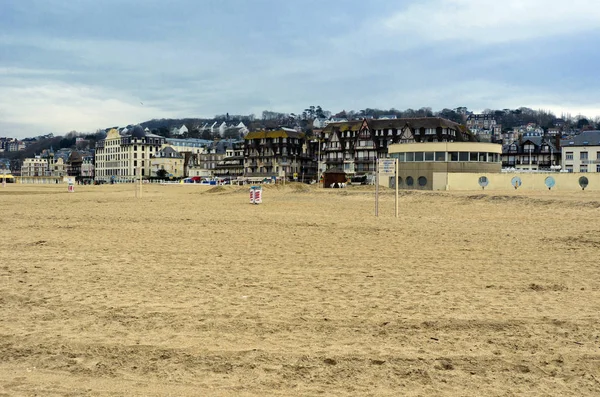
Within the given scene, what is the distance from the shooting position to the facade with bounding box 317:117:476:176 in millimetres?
93250

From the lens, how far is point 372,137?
101 m

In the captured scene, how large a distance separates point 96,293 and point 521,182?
50.2 metres

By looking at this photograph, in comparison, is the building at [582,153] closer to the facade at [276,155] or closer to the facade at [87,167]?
the facade at [276,155]

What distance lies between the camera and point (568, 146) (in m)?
94.2

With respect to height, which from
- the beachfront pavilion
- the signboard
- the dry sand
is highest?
the beachfront pavilion

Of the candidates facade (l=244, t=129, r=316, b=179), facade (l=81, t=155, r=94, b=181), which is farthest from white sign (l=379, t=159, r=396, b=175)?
facade (l=81, t=155, r=94, b=181)

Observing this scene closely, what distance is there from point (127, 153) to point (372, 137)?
8370 centimetres

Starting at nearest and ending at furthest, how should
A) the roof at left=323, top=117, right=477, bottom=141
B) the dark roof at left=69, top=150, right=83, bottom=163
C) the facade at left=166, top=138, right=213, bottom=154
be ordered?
1. the roof at left=323, top=117, right=477, bottom=141
2. the facade at left=166, top=138, right=213, bottom=154
3. the dark roof at left=69, top=150, right=83, bottom=163

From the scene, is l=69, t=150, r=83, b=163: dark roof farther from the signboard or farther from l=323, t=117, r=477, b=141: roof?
the signboard

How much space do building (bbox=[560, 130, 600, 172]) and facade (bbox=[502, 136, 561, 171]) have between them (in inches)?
625

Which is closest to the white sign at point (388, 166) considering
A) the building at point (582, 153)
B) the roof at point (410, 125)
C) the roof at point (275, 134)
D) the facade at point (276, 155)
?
the roof at point (410, 125)

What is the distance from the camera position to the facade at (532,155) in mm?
112000

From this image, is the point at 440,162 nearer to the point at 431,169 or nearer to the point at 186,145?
the point at 431,169

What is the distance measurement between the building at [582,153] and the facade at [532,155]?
15.9 meters
